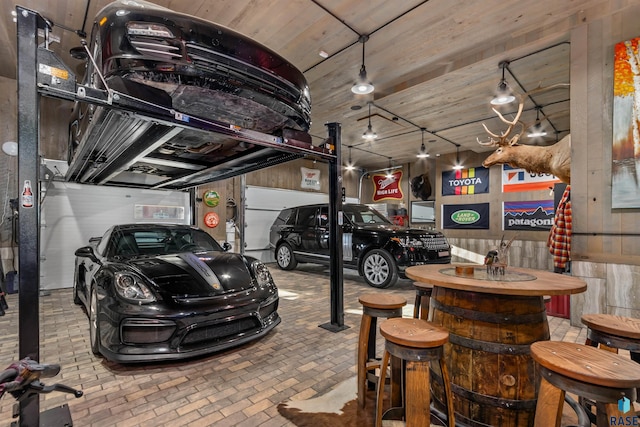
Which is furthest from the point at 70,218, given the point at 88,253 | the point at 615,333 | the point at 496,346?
the point at 615,333

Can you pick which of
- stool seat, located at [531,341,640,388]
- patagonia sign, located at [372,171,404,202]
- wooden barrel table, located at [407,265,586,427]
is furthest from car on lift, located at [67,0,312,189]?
patagonia sign, located at [372,171,404,202]

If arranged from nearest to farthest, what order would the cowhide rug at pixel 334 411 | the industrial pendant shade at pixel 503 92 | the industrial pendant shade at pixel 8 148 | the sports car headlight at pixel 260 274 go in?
the cowhide rug at pixel 334 411 < the sports car headlight at pixel 260 274 < the industrial pendant shade at pixel 503 92 < the industrial pendant shade at pixel 8 148

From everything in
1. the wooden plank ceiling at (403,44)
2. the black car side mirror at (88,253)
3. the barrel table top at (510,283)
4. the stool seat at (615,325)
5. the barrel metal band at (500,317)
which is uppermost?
the wooden plank ceiling at (403,44)

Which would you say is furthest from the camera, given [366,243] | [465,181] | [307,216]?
[465,181]

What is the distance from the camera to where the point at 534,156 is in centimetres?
408

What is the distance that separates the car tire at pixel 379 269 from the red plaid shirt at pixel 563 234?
2157 millimetres

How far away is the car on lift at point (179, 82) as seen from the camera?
1.77m

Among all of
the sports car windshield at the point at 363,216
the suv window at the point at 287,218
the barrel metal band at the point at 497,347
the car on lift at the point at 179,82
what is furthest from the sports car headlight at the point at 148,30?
the suv window at the point at 287,218

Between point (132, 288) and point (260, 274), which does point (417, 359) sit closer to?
point (260, 274)

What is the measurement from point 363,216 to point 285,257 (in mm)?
2213

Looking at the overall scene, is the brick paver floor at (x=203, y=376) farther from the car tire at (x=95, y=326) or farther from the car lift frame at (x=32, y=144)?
the car lift frame at (x=32, y=144)

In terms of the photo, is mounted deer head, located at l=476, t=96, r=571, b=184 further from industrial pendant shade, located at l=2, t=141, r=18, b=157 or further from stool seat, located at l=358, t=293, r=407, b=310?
industrial pendant shade, located at l=2, t=141, r=18, b=157

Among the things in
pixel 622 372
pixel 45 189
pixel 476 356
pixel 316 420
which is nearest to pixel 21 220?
pixel 316 420

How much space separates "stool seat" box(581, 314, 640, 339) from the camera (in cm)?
143
